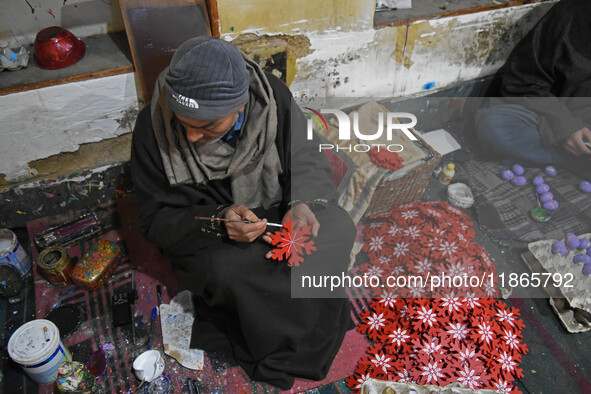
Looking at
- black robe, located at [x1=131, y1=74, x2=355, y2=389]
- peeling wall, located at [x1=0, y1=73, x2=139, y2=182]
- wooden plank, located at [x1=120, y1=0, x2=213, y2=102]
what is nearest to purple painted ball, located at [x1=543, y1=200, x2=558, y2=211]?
black robe, located at [x1=131, y1=74, x2=355, y2=389]

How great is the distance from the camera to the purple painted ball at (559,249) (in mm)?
2586

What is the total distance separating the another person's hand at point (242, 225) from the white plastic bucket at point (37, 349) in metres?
0.97

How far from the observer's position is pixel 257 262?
186 centimetres

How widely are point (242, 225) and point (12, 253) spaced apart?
151 centimetres

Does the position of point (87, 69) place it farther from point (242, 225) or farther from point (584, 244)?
point (584, 244)

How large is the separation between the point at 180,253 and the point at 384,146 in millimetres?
1520

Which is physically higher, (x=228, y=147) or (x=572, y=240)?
(x=228, y=147)

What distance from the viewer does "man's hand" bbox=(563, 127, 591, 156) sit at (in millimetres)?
2912

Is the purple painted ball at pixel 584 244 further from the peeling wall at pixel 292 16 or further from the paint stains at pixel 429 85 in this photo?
the peeling wall at pixel 292 16

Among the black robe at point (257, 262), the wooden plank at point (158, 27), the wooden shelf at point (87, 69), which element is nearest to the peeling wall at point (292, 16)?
the wooden plank at point (158, 27)

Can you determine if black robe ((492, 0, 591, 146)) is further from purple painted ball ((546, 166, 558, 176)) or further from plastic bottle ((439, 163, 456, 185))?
plastic bottle ((439, 163, 456, 185))

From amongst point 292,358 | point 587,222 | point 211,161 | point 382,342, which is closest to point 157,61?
point 211,161

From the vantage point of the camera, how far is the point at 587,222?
2.82 m

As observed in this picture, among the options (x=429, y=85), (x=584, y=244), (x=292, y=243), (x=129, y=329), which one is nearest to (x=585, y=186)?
(x=584, y=244)
